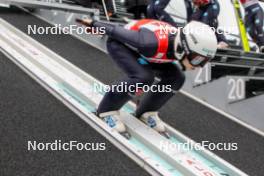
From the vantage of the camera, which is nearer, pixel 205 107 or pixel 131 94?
pixel 131 94

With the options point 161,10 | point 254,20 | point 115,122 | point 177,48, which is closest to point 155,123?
point 115,122

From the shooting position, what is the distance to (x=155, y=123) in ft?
9.47

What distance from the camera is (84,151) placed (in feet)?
7.84

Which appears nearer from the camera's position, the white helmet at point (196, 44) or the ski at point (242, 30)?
the white helmet at point (196, 44)

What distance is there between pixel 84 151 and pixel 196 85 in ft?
7.07

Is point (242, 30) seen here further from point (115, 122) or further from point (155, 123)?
point (115, 122)

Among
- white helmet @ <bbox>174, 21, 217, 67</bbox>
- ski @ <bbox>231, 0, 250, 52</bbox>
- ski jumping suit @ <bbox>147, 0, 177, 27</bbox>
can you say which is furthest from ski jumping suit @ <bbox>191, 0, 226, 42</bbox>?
white helmet @ <bbox>174, 21, 217, 67</bbox>

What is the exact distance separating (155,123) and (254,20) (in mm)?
3246

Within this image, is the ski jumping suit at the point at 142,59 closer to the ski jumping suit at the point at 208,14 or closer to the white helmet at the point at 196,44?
the white helmet at the point at 196,44

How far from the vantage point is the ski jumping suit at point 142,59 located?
2.49 m

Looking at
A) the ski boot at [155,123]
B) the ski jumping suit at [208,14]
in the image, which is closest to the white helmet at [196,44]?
the ski boot at [155,123]

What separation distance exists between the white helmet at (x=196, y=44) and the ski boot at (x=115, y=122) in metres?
0.70

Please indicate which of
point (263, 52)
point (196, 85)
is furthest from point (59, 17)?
point (263, 52)

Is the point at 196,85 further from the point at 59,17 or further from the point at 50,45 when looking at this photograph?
the point at 59,17
